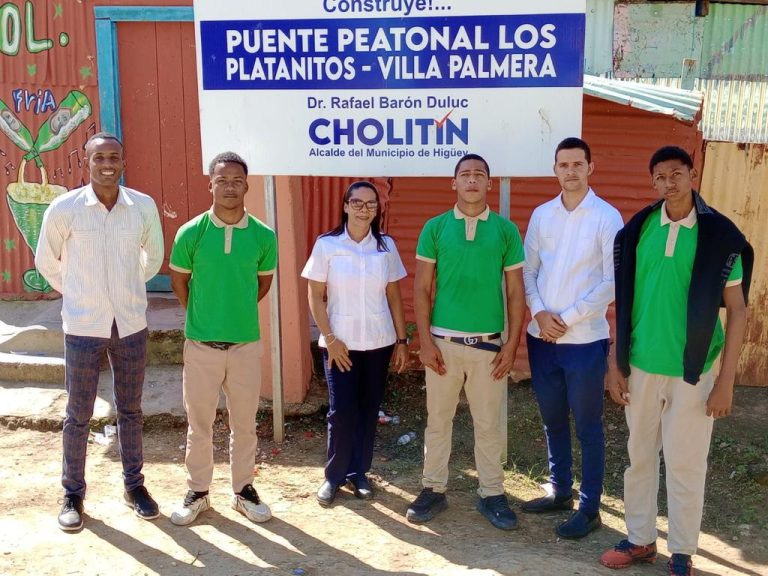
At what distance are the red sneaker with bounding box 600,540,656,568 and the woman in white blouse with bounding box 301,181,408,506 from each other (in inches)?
57.3

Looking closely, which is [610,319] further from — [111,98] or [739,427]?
[111,98]

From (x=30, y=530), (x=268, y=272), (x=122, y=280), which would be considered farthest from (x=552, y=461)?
(x=30, y=530)

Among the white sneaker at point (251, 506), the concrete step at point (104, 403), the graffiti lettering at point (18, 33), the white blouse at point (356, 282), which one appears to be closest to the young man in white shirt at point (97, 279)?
the white sneaker at point (251, 506)

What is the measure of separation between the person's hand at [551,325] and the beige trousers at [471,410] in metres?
0.32

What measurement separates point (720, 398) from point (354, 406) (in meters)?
1.96

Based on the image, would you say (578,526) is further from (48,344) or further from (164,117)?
(164,117)

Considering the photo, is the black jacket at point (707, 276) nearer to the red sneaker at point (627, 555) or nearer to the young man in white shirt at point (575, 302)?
the young man in white shirt at point (575, 302)

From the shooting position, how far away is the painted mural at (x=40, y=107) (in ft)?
23.2

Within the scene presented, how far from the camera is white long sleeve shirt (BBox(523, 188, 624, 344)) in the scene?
13.5 ft

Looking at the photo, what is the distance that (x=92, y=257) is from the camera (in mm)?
4152

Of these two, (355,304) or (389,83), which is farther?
(389,83)

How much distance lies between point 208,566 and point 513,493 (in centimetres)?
190

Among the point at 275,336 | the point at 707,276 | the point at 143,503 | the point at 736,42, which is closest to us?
the point at 707,276

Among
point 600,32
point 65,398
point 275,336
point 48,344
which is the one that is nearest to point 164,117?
point 48,344
